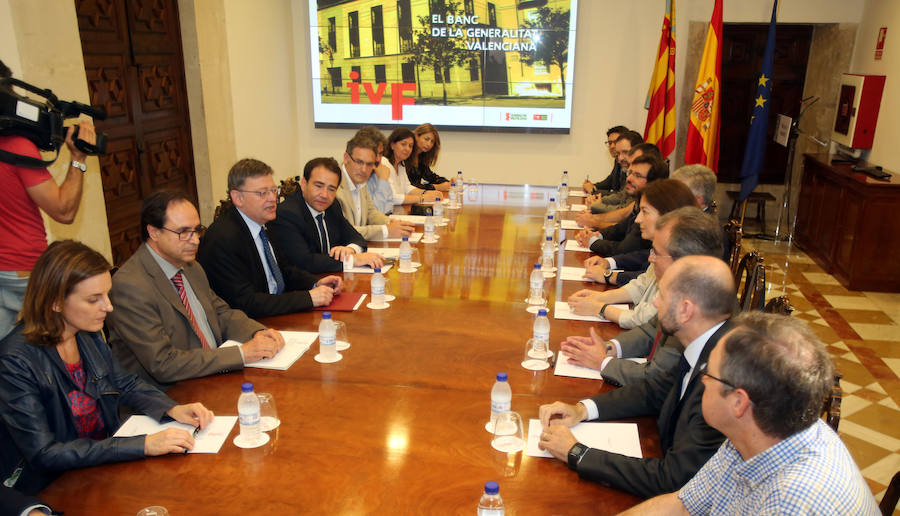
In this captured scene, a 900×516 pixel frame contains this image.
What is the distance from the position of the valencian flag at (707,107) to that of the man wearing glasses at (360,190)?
13.1 ft

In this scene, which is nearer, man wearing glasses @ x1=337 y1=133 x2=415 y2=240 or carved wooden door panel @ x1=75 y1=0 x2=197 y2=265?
man wearing glasses @ x1=337 y1=133 x2=415 y2=240

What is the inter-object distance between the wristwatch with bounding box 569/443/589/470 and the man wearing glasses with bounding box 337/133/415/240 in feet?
9.13

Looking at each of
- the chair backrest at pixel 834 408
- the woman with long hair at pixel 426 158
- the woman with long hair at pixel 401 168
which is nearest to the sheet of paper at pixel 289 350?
the chair backrest at pixel 834 408

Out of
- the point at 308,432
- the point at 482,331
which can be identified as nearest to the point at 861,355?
the point at 482,331

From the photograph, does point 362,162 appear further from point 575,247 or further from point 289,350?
point 289,350

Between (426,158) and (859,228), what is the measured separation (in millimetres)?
4152

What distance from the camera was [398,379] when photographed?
2490mm

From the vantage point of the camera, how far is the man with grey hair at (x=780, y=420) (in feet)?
4.37

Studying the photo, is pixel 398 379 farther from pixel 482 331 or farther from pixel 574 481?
pixel 574 481

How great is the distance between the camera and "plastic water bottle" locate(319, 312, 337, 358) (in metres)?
2.62

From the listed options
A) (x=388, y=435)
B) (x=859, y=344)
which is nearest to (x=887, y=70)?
(x=859, y=344)

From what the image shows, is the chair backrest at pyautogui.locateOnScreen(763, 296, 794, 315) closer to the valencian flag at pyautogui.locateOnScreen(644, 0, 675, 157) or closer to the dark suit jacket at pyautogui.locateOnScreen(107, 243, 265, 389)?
the dark suit jacket at pyautogui.locateOnScreen(107, 243, 265, 389)

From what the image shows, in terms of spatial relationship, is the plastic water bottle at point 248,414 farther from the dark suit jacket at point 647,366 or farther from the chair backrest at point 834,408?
the chair backrest at point 834,408

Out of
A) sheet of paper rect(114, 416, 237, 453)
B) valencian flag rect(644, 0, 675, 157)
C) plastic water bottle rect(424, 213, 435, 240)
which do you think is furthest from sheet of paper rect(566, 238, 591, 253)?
valencian flag rect(644, 0, 675, 157)
